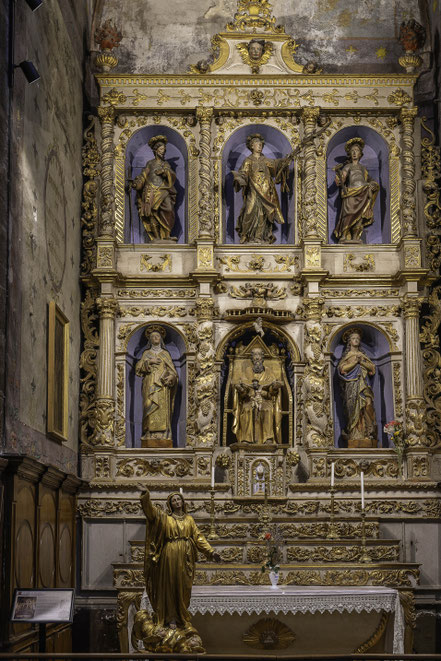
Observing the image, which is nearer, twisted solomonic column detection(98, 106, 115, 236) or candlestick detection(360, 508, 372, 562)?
candlestick detection(360, 508, 372, 562)

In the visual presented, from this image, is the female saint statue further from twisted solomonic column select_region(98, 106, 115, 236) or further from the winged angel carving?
the winged angel carving

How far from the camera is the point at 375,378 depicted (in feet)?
57.3

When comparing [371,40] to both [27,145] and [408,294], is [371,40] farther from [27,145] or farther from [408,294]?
[27,145]

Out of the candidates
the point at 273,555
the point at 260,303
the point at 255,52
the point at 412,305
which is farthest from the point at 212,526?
the point at 255,52

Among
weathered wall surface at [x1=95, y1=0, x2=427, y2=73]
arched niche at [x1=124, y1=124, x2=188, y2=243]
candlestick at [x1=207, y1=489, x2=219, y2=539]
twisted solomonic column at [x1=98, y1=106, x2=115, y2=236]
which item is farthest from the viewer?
weathered wall surface at [x1=95, y1=0, x2=427, y2=73]

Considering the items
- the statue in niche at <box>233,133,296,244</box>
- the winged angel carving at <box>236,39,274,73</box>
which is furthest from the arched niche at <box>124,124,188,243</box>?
the winged angel carving at <box>236,39,274,73</box>

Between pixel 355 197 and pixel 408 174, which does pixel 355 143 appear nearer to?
pixel 355 197

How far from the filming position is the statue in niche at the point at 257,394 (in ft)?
54.1

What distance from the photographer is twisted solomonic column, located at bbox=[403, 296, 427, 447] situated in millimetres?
16531

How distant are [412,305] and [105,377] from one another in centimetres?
505

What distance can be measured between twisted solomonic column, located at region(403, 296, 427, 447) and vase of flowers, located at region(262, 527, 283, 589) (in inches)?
120

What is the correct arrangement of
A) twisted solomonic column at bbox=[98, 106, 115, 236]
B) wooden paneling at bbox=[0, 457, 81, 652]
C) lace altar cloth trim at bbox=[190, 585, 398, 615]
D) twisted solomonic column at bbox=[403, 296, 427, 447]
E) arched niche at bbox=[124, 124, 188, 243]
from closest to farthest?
1. wooden paneling at bbox=[0, 457, 81, 652]
2. lace altar cloth trim at bbox=[190, 585, 398, 615]
3. twisted solomonic column at bbox=[403, 296, 427, 447]
4. twisted solomonic column at bbox=[98, 106, 115, 236]
5. arched niche at bbox=[124, 124, 188, 243]

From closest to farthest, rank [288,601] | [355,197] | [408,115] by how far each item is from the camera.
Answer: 1. [288,601]
2. [408,115]
3. [355,197]

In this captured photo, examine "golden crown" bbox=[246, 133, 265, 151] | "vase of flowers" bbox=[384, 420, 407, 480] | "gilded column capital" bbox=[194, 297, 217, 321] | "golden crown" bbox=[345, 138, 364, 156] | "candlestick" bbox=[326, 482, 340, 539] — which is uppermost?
"golden crown" bbox=[246, 133, 265, 151]
